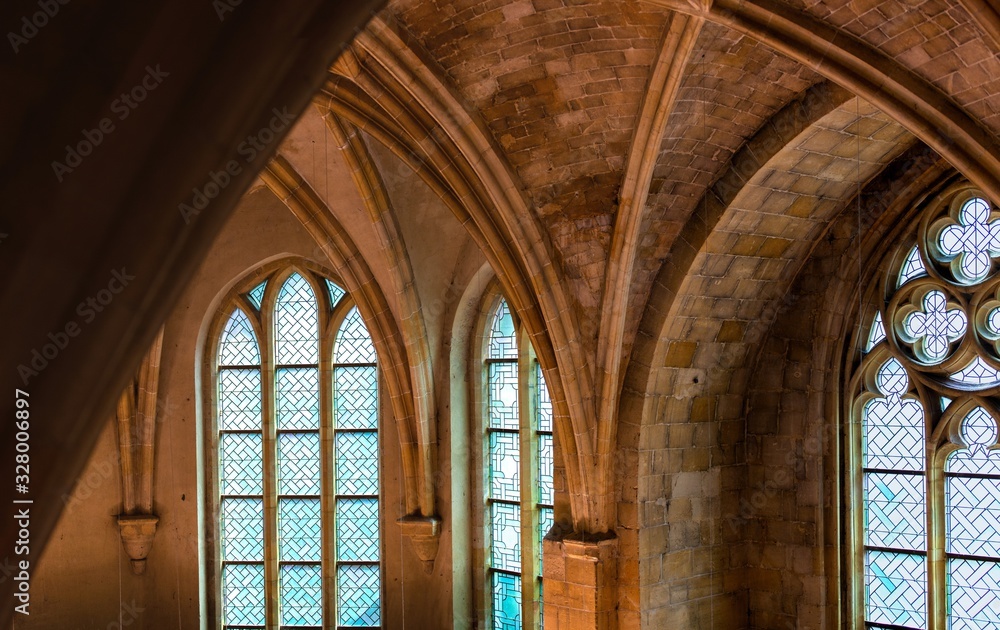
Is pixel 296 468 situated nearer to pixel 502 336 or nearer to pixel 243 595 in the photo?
pixel 243 595

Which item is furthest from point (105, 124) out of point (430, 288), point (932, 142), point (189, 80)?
point (430, 288)

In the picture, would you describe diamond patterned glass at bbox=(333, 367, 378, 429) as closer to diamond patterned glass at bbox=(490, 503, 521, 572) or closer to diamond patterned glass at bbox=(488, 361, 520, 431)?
diamond patterned glass at bbox=(488, 361, 520, 431)

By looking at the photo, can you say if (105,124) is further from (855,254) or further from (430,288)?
(430,288)

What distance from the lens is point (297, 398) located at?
12383 mm

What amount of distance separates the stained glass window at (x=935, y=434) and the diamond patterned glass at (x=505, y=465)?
3381 millimetres

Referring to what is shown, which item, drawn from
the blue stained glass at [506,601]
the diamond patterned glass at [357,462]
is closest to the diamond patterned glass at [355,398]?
the diamond patterned glass at [357,462]

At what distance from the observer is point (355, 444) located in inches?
477

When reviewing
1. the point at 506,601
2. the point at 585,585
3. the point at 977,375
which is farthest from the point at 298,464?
the point at 977,375

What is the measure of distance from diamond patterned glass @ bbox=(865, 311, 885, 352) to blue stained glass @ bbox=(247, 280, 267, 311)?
658 cm

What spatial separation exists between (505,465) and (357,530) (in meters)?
1.92

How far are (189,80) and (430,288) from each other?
10.2m
